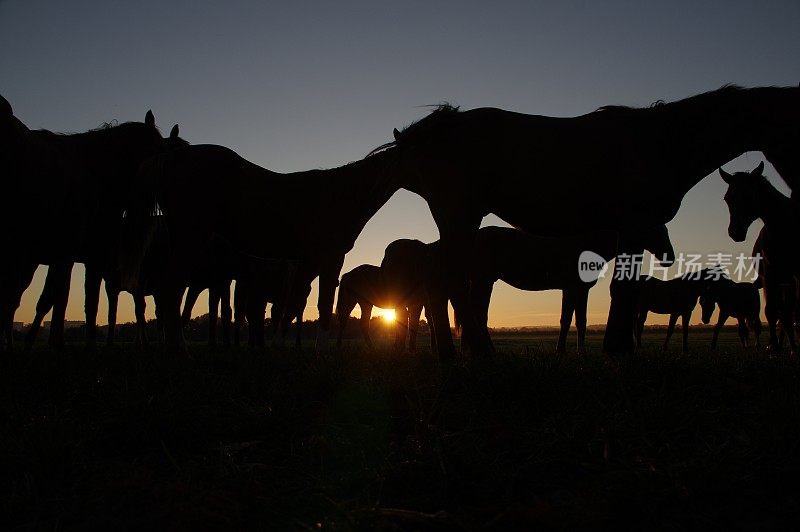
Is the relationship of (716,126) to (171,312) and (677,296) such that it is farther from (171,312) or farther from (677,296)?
(677,296)

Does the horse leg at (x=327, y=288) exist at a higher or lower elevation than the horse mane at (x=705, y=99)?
lower

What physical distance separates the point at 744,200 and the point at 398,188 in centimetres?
708

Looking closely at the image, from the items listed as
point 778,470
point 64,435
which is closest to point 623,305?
point 778,470

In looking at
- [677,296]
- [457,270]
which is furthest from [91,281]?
[677,296]

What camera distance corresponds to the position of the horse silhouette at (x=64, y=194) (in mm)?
6016

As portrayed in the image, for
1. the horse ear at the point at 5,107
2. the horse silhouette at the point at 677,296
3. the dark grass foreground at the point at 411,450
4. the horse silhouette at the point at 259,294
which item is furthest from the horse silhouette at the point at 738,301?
the horse ear at the point at 5,107

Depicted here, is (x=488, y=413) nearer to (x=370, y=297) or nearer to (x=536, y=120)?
(x=536, y=120)

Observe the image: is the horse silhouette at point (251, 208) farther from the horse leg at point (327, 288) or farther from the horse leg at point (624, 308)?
the horse leg at point (624, 308)

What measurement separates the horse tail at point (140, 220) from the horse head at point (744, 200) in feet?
32.8

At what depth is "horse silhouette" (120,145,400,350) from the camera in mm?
6707

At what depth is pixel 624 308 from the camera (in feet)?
17.7

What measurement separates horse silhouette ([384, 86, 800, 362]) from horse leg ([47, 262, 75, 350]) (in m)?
4.77

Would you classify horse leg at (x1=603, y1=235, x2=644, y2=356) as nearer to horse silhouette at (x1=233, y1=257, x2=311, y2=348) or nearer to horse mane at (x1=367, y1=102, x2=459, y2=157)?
horse mane at (x1=367, y1=102, x2=459, y2=157)

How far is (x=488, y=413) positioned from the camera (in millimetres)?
3082
